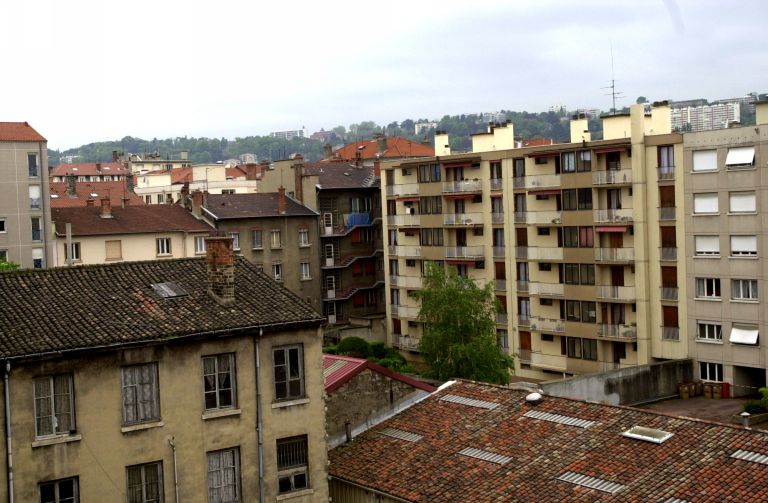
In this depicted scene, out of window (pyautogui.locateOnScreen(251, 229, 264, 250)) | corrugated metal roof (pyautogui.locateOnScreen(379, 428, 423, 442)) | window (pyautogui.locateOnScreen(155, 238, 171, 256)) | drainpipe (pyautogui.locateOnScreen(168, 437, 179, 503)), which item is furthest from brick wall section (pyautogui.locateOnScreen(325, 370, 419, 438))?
window (pyautogui.locateOnScreen(251, 229, 264, 250))

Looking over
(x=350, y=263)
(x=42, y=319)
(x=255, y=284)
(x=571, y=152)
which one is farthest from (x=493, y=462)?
(x=350, y=263)

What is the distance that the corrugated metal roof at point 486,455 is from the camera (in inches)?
1353

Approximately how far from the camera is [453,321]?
2660 inches

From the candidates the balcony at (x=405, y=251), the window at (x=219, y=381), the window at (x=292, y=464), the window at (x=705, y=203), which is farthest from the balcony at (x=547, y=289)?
the window at (x=219, y=381)

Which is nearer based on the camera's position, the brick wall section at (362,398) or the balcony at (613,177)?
the brick wall section at (362,398)

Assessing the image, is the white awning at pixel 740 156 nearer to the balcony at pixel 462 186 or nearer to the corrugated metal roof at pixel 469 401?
the balcony at pixel 462 186

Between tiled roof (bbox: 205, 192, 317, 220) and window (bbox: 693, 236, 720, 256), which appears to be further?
tiled roof (bbox: 205, 192, 317, 220)

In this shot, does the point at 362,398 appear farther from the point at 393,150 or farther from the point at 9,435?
the point at 393,150

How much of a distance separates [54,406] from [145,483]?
3.75 meters

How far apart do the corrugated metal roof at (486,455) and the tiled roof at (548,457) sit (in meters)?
0.17

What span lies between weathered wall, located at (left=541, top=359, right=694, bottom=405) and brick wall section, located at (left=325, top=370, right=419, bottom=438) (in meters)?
20.6

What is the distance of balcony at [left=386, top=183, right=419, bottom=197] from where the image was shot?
302 feet

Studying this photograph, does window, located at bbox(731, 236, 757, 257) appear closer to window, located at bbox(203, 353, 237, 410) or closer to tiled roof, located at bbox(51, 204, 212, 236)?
window, located at bbox(203, 353, 237, 410)

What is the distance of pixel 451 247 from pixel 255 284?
2094 inches
